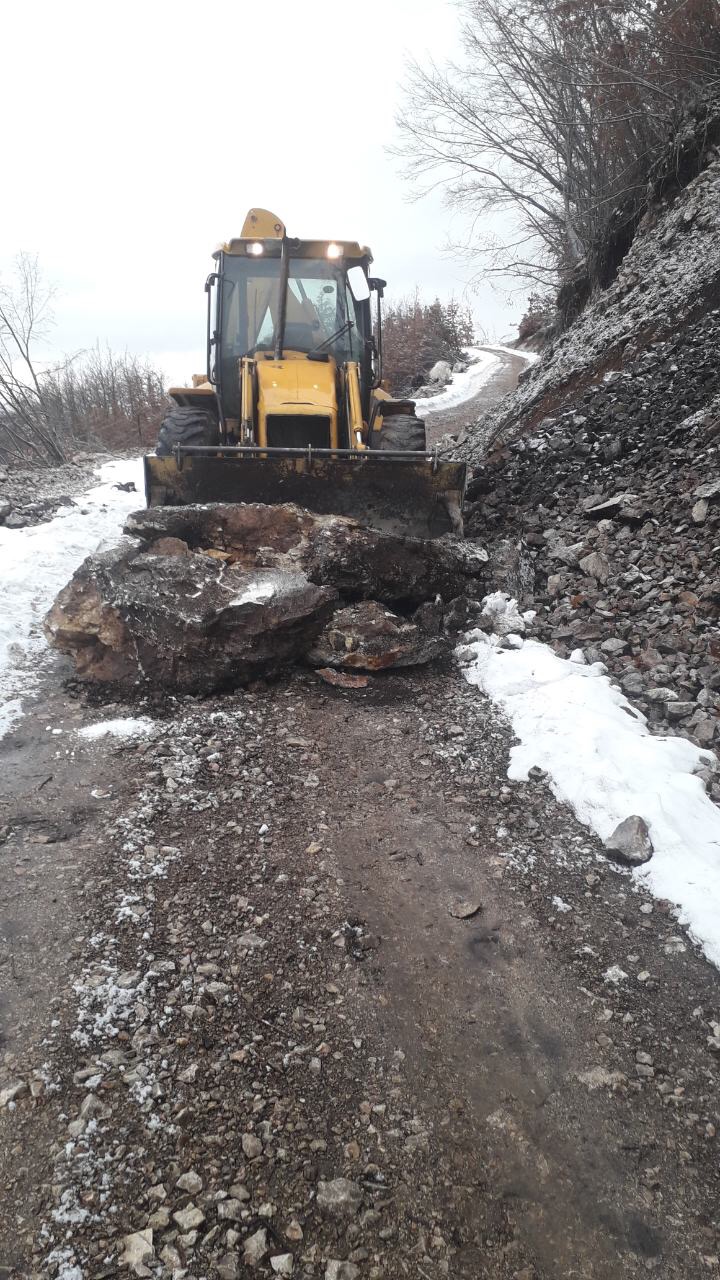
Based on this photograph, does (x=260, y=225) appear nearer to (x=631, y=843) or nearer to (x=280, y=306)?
(x=280, y=306)

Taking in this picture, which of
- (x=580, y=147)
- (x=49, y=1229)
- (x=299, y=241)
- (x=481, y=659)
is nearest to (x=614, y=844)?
(x=481, y=659)

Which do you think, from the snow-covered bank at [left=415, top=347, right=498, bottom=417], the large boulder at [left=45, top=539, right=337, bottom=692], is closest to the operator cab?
the large boulder at [left=45, top=539, right=337, bottom=692]

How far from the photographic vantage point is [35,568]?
6.25 m

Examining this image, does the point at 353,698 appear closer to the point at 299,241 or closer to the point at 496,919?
the point at 496,919

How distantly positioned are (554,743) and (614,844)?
778 mm

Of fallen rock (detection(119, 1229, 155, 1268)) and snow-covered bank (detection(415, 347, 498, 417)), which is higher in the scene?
snow-covered bank (detection(415, 347, 498, 417))

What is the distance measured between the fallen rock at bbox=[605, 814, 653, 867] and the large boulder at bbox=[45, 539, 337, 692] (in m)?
2.45

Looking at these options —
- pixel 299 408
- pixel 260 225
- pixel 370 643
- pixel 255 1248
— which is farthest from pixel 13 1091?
pixel 260 225

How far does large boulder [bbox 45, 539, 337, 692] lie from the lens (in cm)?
444

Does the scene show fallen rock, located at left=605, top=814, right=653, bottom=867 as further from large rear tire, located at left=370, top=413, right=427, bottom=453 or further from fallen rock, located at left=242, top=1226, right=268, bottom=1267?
large rear tire, located at left=370, top=413, right=427, bottom=453

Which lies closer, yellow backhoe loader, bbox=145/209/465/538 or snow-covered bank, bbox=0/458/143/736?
snow-covered bank, bbox=0/458/143/736

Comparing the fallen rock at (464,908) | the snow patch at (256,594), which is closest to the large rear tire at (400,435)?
the snow patch at (256,594)

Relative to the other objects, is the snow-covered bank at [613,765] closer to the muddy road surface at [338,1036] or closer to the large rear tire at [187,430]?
the muddy road surface at [338,1036]

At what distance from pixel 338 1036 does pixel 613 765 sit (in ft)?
6.29
